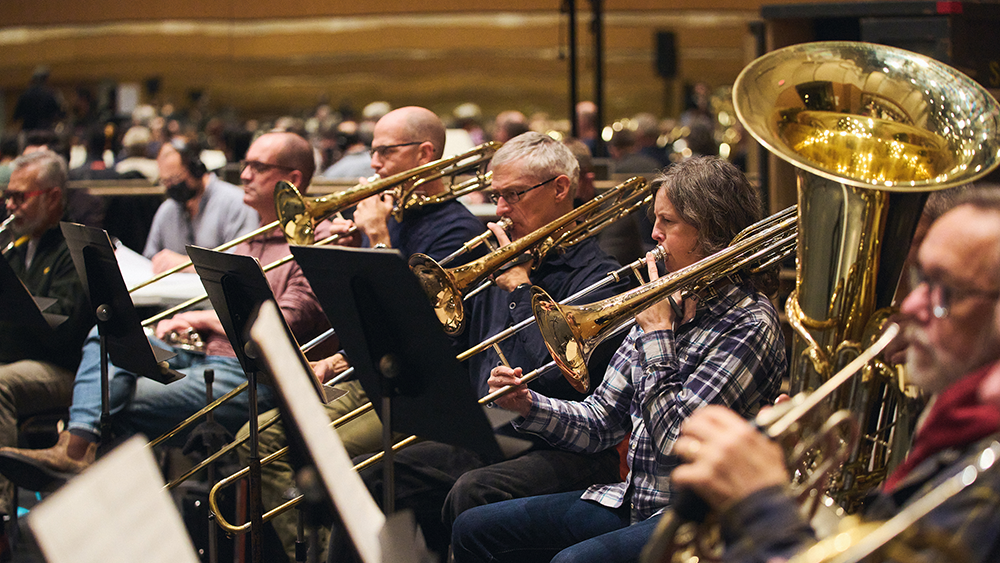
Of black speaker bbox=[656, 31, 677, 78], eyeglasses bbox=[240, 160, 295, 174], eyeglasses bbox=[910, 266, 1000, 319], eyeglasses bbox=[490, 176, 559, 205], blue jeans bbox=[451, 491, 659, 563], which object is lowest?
black speaker bbox=[656, 31, 677, 78]

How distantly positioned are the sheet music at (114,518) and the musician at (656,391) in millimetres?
1001

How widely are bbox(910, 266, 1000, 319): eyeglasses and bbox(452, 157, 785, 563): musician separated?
29.9 inches

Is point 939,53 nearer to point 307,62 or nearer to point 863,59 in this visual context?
point 863,59

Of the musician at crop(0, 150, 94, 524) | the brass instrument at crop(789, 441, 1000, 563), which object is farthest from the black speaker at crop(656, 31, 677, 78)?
the brass instrument at crop(789, 441, 1000, 563)

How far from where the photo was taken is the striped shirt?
→ 6.54ft

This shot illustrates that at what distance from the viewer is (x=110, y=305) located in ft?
8.98

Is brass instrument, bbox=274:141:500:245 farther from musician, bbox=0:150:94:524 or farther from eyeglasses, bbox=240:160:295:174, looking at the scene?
musician, bbox=0:150:94:524

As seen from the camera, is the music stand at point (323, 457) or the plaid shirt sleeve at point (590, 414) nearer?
the music stand at point (323, 457)

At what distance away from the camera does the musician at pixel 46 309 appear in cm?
346

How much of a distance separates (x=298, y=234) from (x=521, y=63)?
1175 centimetres

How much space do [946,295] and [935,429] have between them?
177 mm

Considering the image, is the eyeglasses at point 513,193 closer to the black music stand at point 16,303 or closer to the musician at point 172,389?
the musician at point 172,389

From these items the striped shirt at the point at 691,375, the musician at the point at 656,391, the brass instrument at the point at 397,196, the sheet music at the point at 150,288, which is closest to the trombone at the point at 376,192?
the brass instrument at the point at 397,196

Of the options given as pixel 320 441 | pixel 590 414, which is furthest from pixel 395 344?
pixel 590 414
